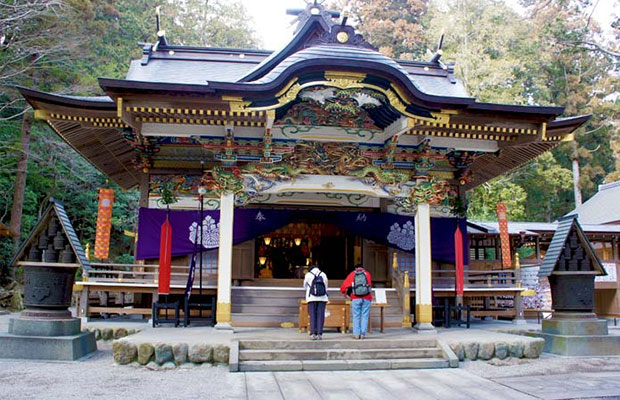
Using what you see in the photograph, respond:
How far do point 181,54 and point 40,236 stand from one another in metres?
7.81

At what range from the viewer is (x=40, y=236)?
827 centimetres

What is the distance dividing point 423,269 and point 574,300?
2.79m

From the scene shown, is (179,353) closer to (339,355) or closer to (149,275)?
(339,355)

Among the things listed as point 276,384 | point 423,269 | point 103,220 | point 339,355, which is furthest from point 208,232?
point 276,384

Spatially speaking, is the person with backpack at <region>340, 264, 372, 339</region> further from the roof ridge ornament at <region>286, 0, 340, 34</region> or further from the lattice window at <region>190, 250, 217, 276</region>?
the roof ridge ornament at <region>286, 0, 340, 34</region>

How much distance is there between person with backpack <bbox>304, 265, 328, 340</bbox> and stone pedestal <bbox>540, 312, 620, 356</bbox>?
4.11 metres

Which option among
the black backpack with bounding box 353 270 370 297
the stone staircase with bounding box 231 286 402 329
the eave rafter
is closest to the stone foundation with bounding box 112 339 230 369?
the black backpack with bounding box 353 270 370 297

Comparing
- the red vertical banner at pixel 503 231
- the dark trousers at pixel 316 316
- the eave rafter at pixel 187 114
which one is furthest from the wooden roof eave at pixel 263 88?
the red vertical banner at pixel 503 231

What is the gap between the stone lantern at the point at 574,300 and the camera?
8727 mm

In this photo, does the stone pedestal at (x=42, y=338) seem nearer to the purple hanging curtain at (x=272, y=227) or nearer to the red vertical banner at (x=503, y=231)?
the purple hanging curtain at (x=272, y=227)

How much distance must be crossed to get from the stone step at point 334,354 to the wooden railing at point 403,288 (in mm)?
2360

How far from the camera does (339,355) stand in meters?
8.04

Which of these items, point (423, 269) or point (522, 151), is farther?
point (522, 151)

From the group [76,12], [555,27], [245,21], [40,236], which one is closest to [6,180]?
[76,12]
